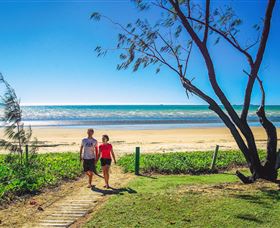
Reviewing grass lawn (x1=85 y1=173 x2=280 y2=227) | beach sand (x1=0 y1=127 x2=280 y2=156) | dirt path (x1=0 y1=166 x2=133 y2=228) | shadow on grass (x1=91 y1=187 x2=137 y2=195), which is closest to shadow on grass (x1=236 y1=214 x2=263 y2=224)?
grass lawn (x1=85 y1=173 x2=280 y2=227)

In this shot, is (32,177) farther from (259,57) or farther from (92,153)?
(259,57)

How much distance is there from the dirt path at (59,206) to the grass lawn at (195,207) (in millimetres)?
566

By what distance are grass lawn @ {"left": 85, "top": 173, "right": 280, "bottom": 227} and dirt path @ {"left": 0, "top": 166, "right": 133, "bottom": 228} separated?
566 millimetres

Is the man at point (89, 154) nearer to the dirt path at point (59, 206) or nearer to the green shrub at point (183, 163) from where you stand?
the dirt path at point (59, 206)

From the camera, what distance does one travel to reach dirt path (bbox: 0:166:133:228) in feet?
29.5

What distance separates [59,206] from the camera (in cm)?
1038

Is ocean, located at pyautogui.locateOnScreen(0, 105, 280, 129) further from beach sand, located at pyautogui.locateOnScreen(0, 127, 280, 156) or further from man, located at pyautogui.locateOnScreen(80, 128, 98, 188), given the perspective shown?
man, located at pyautogui.locateOnScreen(80, 128, 98, 188)

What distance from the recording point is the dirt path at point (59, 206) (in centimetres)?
900

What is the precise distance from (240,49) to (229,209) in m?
5.87

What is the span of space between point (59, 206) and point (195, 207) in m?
3.67

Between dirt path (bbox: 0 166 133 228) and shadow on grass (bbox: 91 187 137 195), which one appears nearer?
dirt path (bbox: 0 166 133 228)

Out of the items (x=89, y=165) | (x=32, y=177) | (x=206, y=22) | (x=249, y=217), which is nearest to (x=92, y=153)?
(x=89, y=165)

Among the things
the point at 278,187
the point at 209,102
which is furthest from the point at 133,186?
the point at 278,187

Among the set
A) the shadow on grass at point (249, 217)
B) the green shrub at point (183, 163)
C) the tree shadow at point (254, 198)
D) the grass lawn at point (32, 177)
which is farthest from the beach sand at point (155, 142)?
the shadow on grass at point (249, 217)
